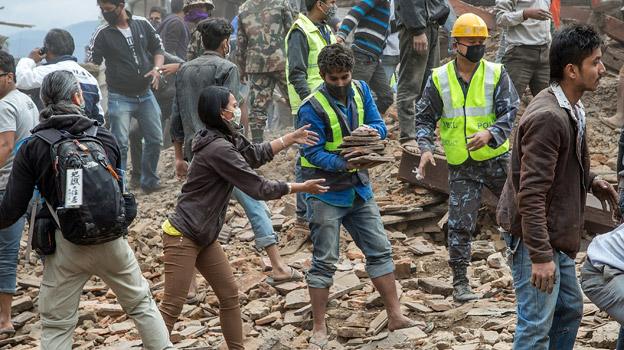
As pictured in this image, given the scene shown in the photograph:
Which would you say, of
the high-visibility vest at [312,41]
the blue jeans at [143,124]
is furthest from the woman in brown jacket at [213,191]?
the blue jeans at [143,124]

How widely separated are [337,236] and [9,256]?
286 centimetres

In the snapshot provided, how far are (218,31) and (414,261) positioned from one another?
2.77 metres

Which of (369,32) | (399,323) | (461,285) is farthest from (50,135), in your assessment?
(369,32)

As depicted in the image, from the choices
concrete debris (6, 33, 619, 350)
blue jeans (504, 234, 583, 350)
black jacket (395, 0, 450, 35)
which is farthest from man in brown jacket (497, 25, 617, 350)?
black jacket (395, 0, 450, 35)

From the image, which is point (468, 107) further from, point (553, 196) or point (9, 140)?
point (9, 140)

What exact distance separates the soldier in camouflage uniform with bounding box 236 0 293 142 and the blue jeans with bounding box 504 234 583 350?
560cm

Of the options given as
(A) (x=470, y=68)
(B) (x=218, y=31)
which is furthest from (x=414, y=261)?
(B) (x=218, y=31)

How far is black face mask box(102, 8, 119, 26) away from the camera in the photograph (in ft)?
34.9

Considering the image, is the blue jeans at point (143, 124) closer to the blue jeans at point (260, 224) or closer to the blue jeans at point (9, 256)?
the blue jeans at point (9, 256)

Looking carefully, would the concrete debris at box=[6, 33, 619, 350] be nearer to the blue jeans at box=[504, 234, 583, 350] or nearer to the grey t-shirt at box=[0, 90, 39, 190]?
the blue jeans at box=[504, 234, 583, 350]

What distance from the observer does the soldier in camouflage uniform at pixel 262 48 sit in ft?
32.3

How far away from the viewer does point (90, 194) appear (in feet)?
16.6

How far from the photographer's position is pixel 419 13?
369 inches

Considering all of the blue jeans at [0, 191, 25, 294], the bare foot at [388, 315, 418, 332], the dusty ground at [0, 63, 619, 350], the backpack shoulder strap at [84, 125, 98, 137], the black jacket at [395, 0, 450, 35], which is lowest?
the dusty ground at [0, 63, 619, 350]
